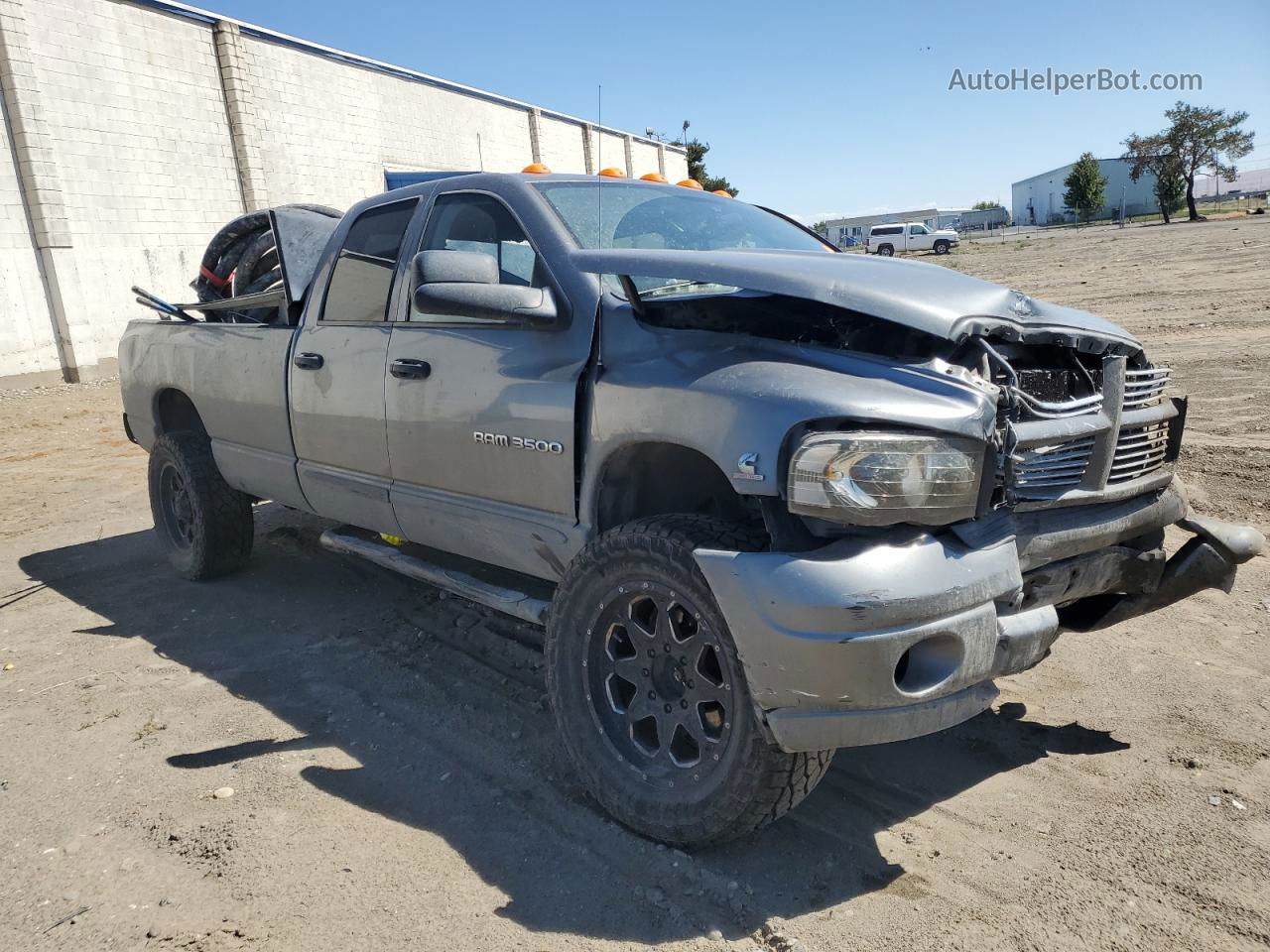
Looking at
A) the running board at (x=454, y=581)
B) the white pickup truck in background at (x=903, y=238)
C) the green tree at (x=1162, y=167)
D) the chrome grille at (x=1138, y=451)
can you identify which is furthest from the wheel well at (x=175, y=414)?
the green tree at (x=1162, y=167)

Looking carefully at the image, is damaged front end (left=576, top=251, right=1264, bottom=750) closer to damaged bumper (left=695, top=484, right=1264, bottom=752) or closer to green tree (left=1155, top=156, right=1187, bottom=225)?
damaged bumper (left=695, top=484, right=1264, bottom=752)

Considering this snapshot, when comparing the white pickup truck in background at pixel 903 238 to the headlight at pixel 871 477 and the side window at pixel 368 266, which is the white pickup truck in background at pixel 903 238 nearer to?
the side window at pixel 368 266

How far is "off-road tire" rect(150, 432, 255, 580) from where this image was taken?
16.5ft

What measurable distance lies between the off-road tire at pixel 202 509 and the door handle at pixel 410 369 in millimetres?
2090

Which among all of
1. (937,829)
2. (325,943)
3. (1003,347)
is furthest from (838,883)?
(1003,347)

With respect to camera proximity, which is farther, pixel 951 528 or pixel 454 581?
pixel 454 581

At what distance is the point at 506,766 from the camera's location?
309 centimetres

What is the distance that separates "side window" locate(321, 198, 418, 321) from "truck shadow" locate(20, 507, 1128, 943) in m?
1.51

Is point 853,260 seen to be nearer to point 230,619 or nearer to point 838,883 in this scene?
point 838,883

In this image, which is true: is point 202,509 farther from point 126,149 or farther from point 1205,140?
point 1205,140

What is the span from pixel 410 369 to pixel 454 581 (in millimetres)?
835

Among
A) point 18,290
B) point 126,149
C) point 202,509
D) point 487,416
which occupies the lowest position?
point 202,509

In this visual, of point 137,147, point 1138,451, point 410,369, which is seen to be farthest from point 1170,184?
point 410,369

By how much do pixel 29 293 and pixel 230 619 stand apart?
1236cm
